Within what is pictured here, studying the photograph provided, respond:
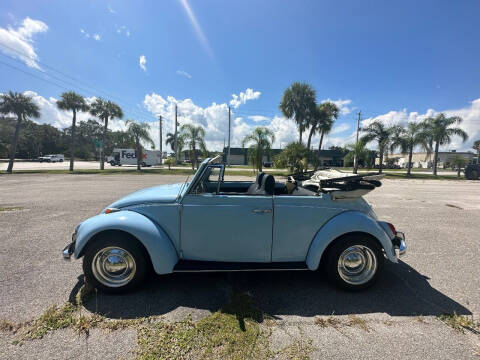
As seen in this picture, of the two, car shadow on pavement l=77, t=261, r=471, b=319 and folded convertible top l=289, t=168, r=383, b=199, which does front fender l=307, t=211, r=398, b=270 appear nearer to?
folded convertible top l=289, t=168, r=383, b=199

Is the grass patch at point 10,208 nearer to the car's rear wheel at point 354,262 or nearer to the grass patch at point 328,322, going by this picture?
the grass patch at point 328,322

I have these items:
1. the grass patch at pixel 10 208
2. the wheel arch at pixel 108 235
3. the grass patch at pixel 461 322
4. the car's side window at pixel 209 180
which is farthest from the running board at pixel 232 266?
the grass patch at pixel 10 208

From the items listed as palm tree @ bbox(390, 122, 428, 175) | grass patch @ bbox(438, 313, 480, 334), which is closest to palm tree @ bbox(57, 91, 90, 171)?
A: grass patch @ bbox(438, 313, 480, 334)

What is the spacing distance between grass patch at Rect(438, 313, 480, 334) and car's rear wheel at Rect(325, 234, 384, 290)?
70 cm

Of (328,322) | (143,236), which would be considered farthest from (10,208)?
(328,322)

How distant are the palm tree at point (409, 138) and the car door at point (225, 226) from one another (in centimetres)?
3019

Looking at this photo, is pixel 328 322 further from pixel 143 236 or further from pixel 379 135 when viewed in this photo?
pixel 379 135

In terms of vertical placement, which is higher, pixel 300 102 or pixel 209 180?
pixel 300 102

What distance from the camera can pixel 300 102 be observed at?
24.4 metres

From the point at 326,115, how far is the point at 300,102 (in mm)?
3553

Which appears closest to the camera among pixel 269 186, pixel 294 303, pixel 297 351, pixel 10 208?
pixel 297 351

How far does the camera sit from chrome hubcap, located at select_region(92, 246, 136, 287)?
8.48ft

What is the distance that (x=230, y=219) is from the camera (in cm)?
265

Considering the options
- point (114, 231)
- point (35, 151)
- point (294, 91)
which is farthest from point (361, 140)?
point (35, 151)
